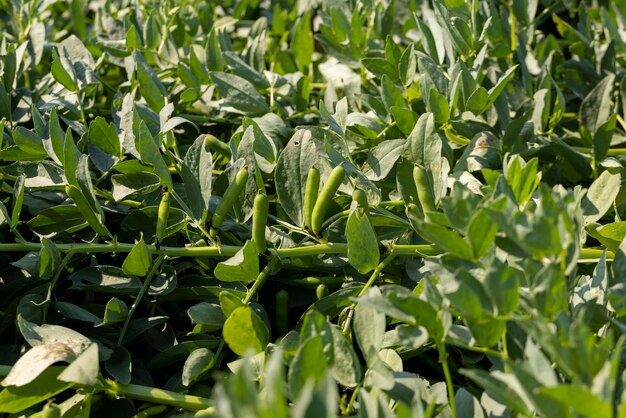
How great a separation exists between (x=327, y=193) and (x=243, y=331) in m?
0.16

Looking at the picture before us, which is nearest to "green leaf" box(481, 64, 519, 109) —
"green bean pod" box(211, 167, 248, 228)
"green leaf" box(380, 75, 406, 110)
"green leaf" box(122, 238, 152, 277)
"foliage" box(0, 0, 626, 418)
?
"foliage" box(0, 0, 626, 418)

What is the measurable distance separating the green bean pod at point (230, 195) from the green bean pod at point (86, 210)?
120 mm

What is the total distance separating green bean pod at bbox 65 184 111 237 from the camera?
0.78m

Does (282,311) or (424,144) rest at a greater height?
(424,144)

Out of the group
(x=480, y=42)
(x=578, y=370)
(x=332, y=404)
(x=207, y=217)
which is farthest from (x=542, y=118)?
(x=332, y=404)

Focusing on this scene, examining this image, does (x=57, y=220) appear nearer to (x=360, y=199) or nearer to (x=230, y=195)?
(x=230, y=195)

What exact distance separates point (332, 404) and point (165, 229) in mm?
410

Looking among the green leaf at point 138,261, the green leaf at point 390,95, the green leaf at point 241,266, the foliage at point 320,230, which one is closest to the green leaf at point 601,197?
the foliage at point 320,230

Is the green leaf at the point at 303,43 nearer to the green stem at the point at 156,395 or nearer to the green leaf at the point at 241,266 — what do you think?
the green leaf at the point at 241,266

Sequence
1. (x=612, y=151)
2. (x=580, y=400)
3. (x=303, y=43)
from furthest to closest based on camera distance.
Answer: (x=303, y=43), (x=612, y=151), (x=580, y=400)

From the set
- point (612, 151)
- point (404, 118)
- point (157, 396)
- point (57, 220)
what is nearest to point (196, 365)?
point (157, 396)

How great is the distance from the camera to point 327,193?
746 mm

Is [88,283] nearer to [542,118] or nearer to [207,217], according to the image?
[207,217]

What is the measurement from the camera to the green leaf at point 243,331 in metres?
0.68
